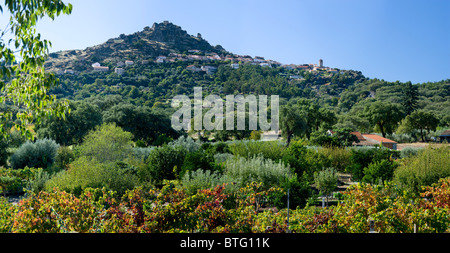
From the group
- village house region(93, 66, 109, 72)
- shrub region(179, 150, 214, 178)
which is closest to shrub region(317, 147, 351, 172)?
shrub region(179, 150, 214, 178)

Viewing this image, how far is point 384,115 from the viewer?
135 ft

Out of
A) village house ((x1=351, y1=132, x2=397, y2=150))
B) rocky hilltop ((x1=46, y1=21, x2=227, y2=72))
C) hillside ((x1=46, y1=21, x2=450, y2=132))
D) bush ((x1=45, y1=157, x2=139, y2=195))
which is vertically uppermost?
rocky hilltop ((x1=46, y1=21, x2=227, y2=72))

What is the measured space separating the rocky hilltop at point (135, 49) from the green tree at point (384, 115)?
81657mm

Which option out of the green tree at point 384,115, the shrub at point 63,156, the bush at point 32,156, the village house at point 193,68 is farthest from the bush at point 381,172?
the village house at point 193,68

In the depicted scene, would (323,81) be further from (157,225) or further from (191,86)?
(157,225)

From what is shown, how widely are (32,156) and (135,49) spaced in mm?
108626

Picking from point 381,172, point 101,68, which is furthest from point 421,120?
point 101,68

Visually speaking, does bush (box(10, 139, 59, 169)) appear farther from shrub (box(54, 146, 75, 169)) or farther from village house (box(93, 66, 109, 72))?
village house (box(93, 66, 109, 72))

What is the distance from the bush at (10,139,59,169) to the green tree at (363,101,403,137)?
125 ft

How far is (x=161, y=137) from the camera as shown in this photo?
34688 mm

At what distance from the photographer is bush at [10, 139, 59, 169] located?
55.6 feet

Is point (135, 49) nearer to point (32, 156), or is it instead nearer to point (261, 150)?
point (32, 156)

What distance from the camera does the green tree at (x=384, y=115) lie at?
41.4m
